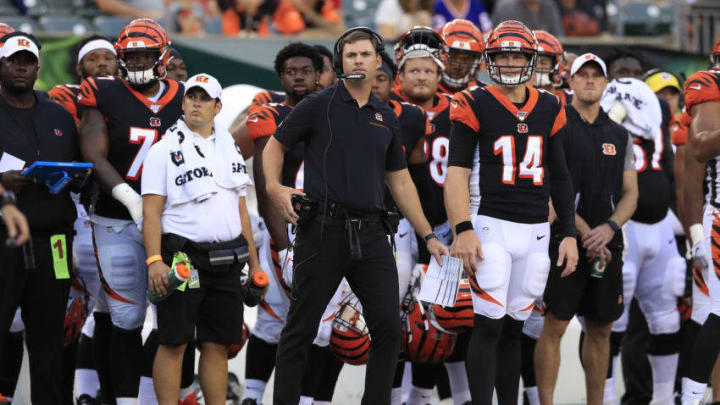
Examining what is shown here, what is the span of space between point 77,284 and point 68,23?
4.38 m

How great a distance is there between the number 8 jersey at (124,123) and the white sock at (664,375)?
3.67 meters

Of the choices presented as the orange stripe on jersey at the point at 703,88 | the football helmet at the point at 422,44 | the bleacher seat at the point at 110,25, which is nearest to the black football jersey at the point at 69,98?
the football helmet at the point at 422,44

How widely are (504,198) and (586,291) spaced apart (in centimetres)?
108

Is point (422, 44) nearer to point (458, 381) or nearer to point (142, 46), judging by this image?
point (142, 46)

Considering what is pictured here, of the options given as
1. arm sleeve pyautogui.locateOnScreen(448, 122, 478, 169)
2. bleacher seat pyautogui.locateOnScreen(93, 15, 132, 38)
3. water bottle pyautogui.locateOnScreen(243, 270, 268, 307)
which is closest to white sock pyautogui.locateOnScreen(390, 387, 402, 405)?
water bottle pyautogui.locateOnScreen(243, 270, 268, 307)

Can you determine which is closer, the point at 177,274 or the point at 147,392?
the point at 177,274

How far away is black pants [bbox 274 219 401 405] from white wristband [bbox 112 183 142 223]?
88 cm

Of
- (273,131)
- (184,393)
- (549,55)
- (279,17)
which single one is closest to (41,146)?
(273,131)

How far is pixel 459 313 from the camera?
699 centimetres

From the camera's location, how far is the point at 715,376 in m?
6.82

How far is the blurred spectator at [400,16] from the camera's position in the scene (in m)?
10.7

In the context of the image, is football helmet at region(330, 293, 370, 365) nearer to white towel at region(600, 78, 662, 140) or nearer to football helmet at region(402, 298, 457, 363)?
football helmet at region(402, 298, 457, 363)

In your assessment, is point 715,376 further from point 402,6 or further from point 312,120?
point 402,6

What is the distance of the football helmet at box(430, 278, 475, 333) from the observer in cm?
696
